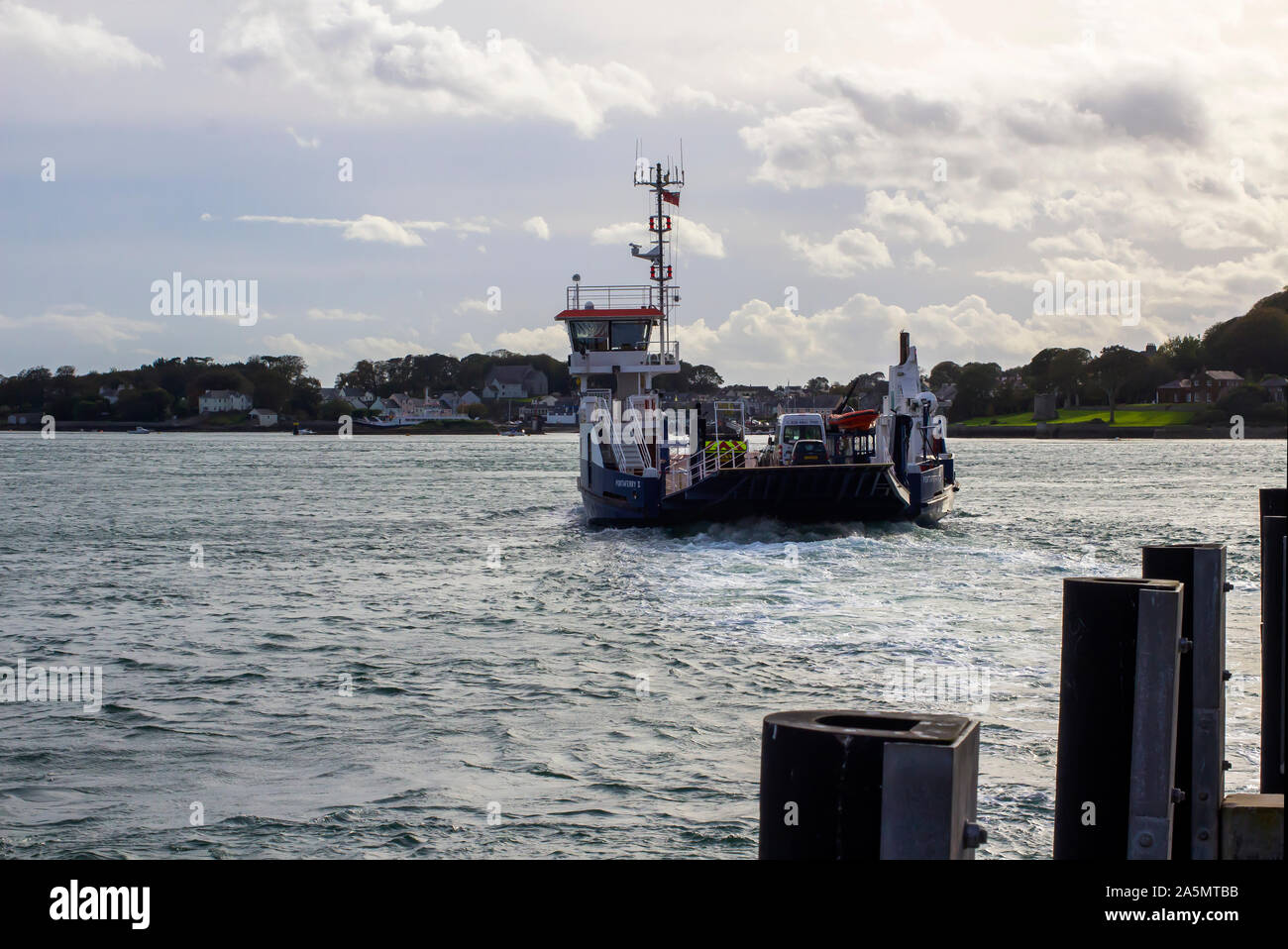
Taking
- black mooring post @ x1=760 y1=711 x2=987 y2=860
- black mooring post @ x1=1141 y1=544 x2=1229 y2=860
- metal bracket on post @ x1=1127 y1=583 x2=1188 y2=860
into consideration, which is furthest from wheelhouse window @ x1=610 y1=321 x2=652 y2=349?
black mooring post @ x1=760 y1=711 x2=987 y2=860

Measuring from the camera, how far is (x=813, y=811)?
369 cm

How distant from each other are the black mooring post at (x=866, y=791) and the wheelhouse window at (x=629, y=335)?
36206mm

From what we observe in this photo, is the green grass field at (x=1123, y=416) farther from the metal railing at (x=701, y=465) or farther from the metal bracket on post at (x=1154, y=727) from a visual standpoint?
the metal bracket on post at (x=1154, y=727)

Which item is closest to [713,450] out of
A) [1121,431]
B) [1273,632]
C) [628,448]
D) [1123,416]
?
[628,448]

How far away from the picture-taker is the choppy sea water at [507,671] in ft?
29.5

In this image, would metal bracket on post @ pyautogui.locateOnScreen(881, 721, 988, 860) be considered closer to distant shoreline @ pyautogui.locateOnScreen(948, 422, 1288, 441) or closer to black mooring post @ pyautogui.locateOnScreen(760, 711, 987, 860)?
black mooring post @ pyautogui.locateOnScreen(760, 711, 987, 860)

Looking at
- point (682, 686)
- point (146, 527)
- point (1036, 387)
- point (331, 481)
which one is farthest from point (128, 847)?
point (1036, 387)

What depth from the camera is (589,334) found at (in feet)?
130

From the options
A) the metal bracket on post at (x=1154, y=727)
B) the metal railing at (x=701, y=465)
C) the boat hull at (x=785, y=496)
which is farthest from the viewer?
the metal railing at (x=701, y=465)

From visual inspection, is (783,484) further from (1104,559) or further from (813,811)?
(813,811)

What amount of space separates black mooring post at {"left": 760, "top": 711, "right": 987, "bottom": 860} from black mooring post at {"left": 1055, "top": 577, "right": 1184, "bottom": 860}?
1.46 meters

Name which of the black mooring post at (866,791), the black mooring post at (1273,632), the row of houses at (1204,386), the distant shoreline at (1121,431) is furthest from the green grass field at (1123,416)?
the black mooring post at (866,791)

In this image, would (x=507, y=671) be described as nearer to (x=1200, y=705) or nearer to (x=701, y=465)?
(x=1200, y=705)
